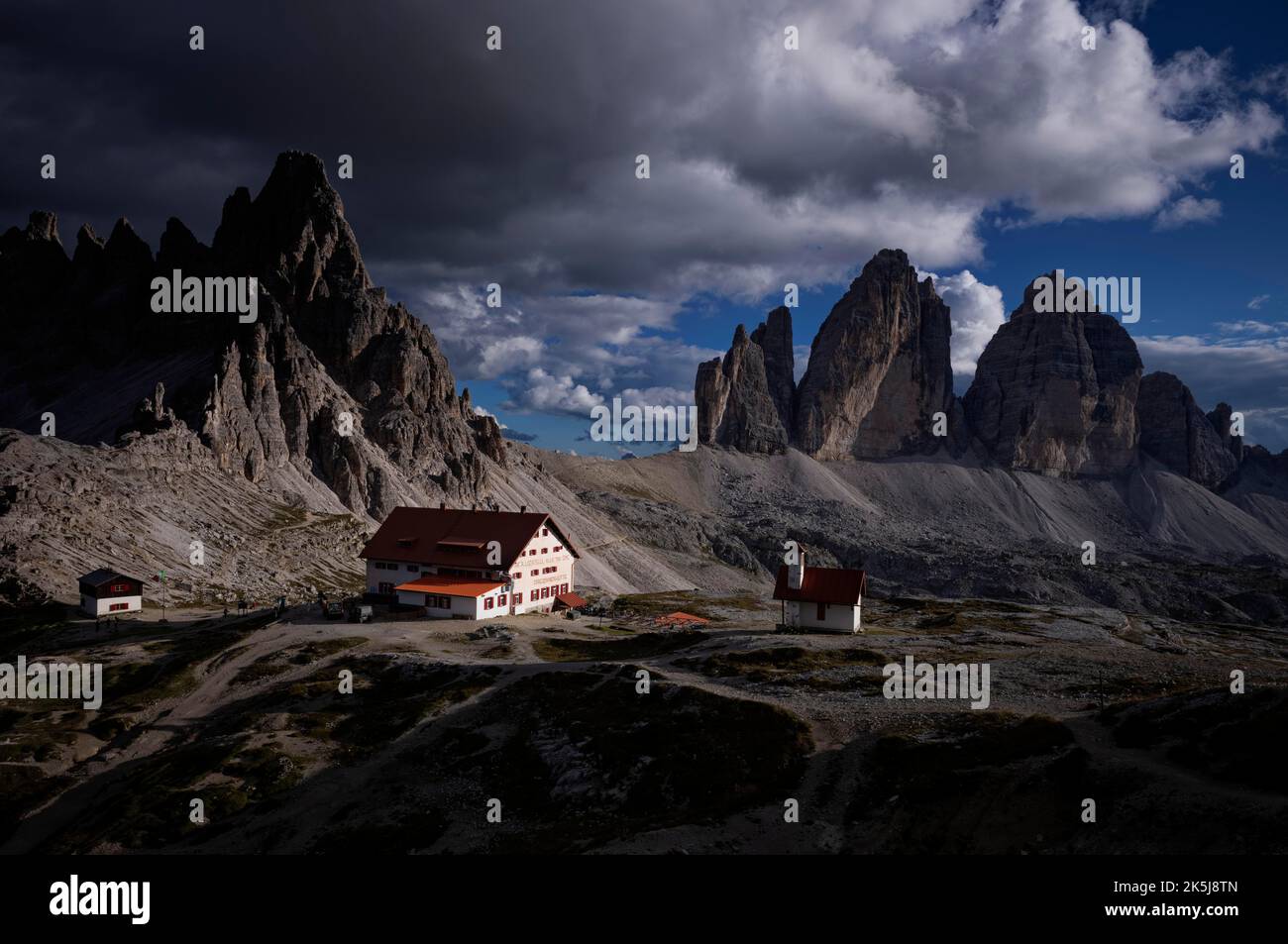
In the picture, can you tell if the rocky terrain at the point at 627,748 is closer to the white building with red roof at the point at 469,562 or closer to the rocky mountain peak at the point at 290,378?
the white building with red roof at the point at 469,562

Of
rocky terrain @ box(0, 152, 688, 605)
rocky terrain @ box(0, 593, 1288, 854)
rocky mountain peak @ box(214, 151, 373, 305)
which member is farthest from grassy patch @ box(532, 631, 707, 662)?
Answer: rocky mountain peak @ box(214, 151, 373, 305)

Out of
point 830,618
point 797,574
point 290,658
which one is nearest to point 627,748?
point 797,574

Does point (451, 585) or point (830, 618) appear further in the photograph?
point (451, 585)

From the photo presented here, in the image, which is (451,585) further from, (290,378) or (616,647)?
(290,378)

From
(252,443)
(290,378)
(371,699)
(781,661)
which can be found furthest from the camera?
(290,378)

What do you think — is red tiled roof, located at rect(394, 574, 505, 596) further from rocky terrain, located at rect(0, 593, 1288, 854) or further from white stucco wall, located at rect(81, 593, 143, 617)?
white stucco wall, located at rect(81, 593, 143, 617)

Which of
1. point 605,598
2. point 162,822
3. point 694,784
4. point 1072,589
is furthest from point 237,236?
point 1072,589

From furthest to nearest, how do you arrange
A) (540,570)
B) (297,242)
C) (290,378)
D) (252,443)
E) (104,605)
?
(297,242) < (290,378) < (252,443) < (540,570) < (104,605)
